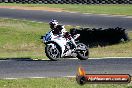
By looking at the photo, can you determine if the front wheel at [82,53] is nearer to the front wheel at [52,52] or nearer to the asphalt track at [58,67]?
the asphalt track at [58,67]

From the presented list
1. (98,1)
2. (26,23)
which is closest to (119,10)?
(98,1)

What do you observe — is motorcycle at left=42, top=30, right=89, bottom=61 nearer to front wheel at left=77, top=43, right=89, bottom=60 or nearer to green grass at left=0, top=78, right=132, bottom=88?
front wheel at left=77, top=43, right=89, bottom=60

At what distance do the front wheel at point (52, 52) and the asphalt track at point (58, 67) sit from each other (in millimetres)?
281

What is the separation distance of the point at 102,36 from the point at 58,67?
37.9 feet

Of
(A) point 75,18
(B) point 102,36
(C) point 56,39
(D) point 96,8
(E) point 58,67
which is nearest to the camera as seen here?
(E) point 58,67

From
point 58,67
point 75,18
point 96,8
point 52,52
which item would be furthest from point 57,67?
point 96,8

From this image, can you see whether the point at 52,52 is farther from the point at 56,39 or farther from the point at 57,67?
the point at 57,67

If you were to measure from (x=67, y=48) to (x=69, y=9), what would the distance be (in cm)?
2724

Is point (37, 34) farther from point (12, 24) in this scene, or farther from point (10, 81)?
point (10, 81)

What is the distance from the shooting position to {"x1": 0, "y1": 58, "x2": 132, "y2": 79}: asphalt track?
47.8 ft

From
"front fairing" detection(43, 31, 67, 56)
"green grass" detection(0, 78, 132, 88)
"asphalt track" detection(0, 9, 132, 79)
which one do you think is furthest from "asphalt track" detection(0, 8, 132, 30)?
"green grass" detection(0, 78, 132, 88)

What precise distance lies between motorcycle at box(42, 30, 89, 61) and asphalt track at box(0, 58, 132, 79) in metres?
0.33

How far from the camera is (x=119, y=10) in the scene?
4331cm

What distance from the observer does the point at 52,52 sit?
17.3 m
